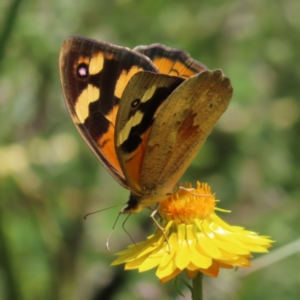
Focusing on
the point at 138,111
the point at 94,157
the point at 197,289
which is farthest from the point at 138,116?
the point at 94,157

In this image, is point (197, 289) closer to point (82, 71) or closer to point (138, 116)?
point (138, 116)

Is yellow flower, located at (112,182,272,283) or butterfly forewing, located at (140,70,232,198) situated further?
butterfly forewing, located at (140,70,232,198)

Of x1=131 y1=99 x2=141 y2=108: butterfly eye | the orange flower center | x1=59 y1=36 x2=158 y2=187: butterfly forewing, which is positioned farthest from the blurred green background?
x1=131 y1=99 x2=141 y2=108: butterfly eye

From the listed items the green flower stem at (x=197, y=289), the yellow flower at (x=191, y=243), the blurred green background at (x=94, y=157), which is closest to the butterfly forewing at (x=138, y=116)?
the yellow flower at (x=191, y=243)

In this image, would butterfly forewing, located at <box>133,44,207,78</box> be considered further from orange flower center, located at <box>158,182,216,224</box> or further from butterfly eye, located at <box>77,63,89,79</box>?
orange flower center, located at <box>158,182,216,224</box>

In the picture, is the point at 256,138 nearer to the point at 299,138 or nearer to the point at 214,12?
the point at 299,138

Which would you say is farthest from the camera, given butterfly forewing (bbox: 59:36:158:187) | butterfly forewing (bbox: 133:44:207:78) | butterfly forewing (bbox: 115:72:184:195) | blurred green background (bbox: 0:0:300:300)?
blurred green background (bbox: 0:0:300:300)
